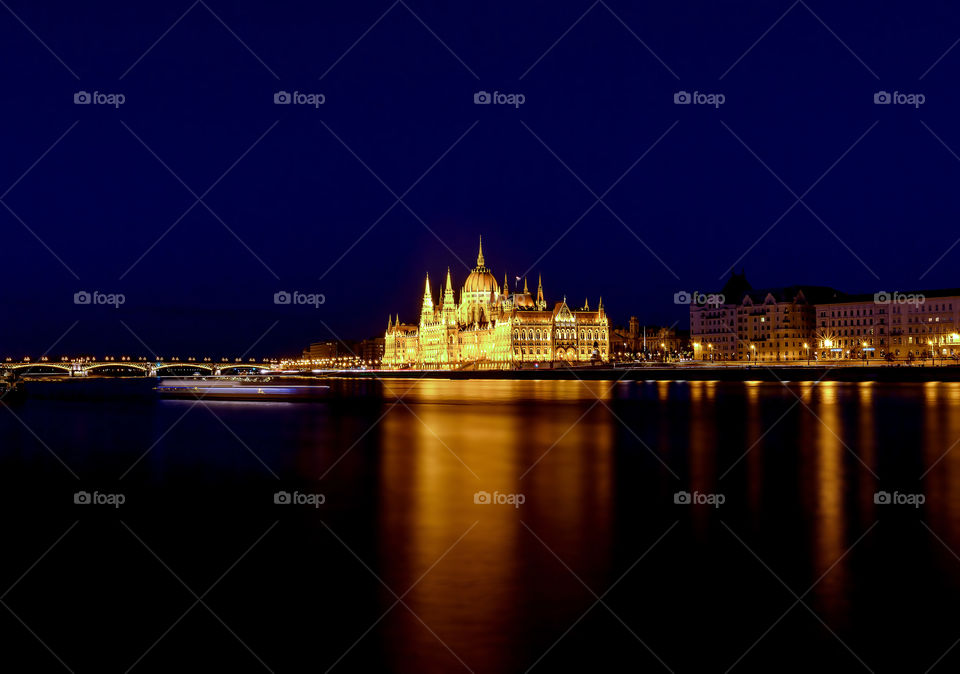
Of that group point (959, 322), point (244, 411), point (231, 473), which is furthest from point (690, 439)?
point (959, 322)

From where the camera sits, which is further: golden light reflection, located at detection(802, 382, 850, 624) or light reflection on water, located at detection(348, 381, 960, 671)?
golden light reflection, located at detection(802, 382, 850, 624)

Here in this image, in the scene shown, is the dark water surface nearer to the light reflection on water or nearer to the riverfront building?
the light reflection on water

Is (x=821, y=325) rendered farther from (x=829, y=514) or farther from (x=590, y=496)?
(x=829, y=514)

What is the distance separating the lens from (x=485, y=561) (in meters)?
12.2

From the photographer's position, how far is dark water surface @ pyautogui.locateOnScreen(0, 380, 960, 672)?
8672 mm

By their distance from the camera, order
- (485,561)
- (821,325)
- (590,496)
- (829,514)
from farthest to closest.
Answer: (821,325)
(590,496)
(829,514)
(485,561)

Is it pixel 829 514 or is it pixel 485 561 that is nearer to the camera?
pixel 485 561

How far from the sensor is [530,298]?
198500 mm

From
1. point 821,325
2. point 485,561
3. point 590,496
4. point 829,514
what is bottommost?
point 485,561

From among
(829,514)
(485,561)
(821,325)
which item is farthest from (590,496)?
(821,325)

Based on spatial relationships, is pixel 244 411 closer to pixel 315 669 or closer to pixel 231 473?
pixel 231 473

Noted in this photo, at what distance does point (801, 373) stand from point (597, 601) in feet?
307

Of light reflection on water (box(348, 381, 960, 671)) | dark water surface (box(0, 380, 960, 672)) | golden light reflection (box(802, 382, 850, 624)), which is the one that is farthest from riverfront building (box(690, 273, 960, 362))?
dark water surface (box(0, 380, 960, 672))

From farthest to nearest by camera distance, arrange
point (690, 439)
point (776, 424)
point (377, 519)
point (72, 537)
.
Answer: point (776, 424), point (690, 439), point (377, 519), point (72, 537)
